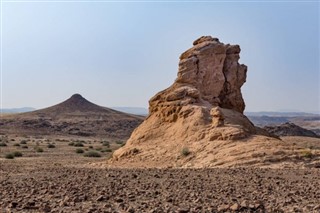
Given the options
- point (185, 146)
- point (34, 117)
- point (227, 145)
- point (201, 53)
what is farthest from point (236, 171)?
point (34, 117)

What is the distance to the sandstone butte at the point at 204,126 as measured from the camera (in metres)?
18.6

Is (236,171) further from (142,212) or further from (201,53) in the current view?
(201,53)

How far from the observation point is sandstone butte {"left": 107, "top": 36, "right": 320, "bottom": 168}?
18.6 m

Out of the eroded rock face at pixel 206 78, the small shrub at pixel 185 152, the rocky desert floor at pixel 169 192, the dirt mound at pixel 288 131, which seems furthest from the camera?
the dirt mound at pixel 288 131

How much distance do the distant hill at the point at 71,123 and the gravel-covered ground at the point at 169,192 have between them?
5871cm

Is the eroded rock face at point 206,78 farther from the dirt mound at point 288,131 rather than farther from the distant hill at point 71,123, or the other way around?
the distant hill at point 71,123

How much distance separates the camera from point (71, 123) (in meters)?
85.6

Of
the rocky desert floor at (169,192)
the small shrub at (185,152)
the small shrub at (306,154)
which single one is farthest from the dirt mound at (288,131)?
the rocky desert floor at (169,192)

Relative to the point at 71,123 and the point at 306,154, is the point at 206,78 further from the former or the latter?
the point at 71,123

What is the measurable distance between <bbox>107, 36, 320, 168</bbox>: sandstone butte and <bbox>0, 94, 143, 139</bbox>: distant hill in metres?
49.6

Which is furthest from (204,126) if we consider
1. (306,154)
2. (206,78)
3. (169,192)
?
(169,192)

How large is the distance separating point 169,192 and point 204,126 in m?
9.69

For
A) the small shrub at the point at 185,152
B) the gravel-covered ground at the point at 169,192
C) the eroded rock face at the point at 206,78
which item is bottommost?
the gravel-covered ground at the point at 169,192

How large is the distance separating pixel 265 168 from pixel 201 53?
843cm
